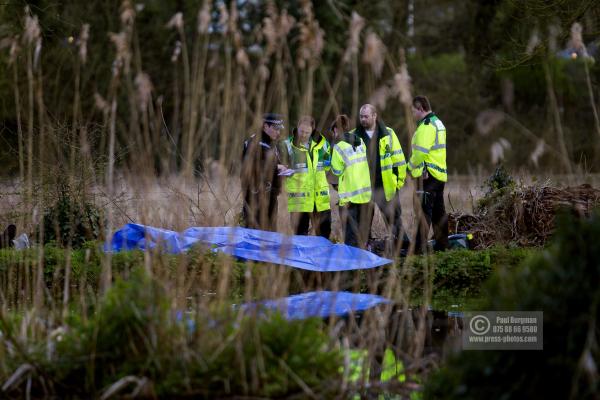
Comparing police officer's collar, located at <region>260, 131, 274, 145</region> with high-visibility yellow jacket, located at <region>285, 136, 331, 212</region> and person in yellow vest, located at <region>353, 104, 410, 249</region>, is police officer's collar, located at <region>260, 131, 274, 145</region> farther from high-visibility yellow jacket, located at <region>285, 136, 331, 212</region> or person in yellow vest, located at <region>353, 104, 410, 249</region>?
person in yellow vest, located at <region>353, 104, 410, 249</region>

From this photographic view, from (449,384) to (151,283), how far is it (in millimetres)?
1474

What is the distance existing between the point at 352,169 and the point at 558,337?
23.7 ft

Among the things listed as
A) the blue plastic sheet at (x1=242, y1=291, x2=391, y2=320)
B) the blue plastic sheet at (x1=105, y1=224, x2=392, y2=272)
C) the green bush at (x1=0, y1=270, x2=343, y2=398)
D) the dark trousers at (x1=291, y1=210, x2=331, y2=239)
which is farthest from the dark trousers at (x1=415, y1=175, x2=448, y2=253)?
the green bush at (x1=0, y1=270, x2=343, y2=398)

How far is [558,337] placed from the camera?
12.4 feet

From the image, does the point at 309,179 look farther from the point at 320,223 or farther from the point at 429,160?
the point at 429,160

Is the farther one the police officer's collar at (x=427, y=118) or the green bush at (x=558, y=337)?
the police officer's collar at (x=427, y=118)

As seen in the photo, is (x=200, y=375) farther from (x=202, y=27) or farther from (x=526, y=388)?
(x=202, y=27)

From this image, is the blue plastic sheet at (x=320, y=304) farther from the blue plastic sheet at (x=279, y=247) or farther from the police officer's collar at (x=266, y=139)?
the police officer's collar at (x=266, y=139)

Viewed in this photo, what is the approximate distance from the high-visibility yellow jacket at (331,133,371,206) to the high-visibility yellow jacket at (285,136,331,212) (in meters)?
0.28

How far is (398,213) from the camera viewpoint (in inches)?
426

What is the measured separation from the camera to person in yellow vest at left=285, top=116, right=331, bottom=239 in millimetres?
10938

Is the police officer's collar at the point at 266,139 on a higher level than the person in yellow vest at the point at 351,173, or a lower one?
higher

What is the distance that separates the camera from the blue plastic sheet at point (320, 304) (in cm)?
505

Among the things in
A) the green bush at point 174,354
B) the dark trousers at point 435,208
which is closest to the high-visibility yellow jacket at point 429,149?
the dark trousers at point 435,208
